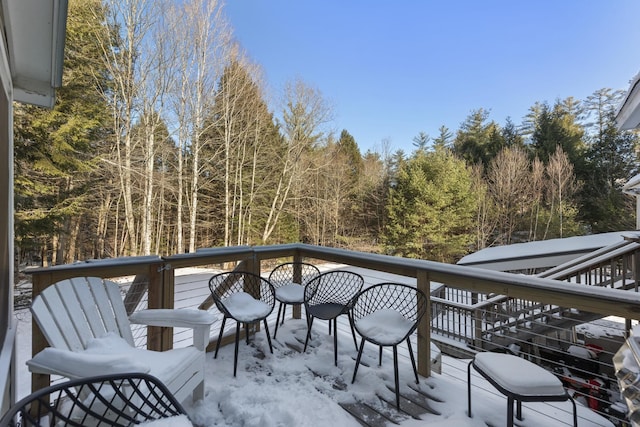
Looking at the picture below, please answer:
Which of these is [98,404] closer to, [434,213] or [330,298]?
[330,298]

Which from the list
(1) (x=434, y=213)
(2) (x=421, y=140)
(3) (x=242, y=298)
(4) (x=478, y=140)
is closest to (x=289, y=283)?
(3) (x=242, y=298)

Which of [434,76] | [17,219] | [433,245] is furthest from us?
[434,76]

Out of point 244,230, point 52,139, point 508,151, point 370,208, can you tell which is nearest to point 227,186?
point 244,230

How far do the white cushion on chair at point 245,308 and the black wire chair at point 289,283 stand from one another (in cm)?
28

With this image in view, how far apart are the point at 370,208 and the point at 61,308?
14.3 meters

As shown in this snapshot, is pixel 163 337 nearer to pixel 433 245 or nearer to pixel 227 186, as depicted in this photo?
pixel 227 186

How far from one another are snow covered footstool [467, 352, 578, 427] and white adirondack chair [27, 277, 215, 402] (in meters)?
1.59

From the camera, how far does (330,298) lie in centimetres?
287

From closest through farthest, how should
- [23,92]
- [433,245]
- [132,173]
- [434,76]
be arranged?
[23,92] < [132,173] < [433,245] < [434,76]

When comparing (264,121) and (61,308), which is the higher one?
(264,121)

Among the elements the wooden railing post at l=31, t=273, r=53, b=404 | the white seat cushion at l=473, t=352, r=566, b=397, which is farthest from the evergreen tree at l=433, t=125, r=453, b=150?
the wooden railing post at l=31, t=273, r=53, b=404

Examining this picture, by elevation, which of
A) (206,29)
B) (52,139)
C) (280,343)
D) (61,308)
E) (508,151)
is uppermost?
(206,29)

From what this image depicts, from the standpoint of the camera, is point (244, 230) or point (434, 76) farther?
point (434, 76)

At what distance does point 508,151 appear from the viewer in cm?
1381
